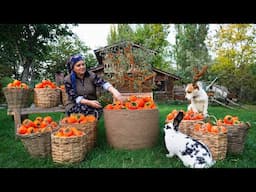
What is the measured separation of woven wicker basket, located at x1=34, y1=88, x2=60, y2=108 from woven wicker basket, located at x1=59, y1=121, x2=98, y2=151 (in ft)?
2.72

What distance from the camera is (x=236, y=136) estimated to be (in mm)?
2518

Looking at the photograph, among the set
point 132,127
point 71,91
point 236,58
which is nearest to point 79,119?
point 71,91

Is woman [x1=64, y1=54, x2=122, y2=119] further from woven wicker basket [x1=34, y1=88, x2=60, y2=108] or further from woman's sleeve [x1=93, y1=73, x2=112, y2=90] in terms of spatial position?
woven wicker basket [x1=34, y1=88, x2=60, y2=108]

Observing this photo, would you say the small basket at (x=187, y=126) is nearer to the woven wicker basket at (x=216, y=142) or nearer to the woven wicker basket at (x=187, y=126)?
the woven wicker basket at (x=187, y=126)

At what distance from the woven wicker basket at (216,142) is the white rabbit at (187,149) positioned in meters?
0.10

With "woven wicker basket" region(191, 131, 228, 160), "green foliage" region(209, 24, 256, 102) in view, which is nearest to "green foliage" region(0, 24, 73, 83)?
"woven wicker basket" region(191, 131, 228, 160)

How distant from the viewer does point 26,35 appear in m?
7.13

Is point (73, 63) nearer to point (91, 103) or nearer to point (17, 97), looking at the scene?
point (91, 103)

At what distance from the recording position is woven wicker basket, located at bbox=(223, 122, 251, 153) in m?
2.50

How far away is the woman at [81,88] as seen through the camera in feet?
9.52

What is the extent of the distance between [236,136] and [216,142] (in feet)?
1.09
